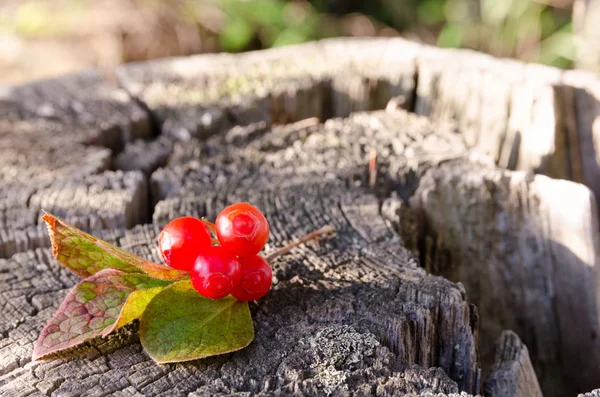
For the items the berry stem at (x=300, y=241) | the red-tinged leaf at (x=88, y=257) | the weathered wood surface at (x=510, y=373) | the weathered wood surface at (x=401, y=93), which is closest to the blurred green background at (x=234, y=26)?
the weathered wood surface at (x=401, y=93)

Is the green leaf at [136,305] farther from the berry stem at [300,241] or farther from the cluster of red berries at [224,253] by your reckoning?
the berry stem at [300,241]

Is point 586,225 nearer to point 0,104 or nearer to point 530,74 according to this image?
point 530,74

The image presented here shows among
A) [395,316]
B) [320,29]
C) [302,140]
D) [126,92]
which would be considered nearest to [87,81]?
[126,92]

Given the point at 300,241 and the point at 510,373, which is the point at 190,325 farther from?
the point at 510,373

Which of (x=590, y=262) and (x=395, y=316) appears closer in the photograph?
(x=395, y=316)

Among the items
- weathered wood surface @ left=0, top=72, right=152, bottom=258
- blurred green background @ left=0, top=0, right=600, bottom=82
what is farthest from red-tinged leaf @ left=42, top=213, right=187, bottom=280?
blurred green background @ left=0, top=0, right=600, bottom=82

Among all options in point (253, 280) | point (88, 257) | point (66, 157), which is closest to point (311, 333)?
point (253, 280)

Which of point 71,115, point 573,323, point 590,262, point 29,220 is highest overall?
point 71,115
